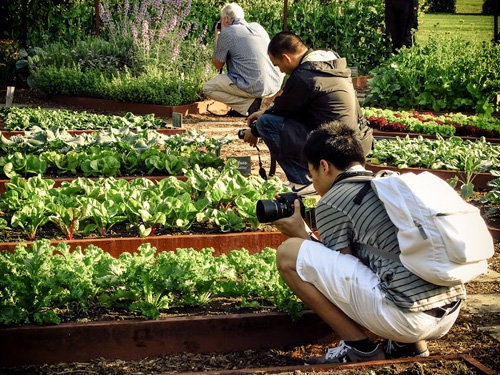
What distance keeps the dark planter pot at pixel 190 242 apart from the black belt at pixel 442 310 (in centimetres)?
213

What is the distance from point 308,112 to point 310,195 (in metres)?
0.74

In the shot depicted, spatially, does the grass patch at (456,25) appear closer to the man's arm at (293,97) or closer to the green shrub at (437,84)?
the green shrub at (437,84)

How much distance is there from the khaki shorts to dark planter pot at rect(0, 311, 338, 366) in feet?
1.51

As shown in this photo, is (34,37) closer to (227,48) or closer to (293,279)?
(227,48)

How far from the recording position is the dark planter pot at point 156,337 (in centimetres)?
434

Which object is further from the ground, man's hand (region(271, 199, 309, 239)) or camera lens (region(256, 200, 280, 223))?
camera lens (region(256, 200, 280, 223))

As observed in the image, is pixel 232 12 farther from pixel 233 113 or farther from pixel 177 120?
pixel 177 120

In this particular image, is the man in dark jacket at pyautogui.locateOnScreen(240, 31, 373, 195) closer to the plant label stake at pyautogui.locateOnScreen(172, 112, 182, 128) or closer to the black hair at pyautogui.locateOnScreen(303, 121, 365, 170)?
the black hair at pyautogui.locateOnScreen(303, 121, 365, 170)

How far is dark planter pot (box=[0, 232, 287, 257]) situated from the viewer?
5742 millimetres

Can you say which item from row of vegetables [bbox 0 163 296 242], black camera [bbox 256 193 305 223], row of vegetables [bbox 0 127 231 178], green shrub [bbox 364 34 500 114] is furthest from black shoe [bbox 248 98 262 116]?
black camera [bbox 256 193 305 223]

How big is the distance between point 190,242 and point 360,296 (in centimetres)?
201

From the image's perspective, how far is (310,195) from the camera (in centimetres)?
748

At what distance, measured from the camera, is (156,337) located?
4.46 meters

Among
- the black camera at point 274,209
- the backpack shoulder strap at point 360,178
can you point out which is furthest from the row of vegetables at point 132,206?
the backpack shoulder strap at point 360,178
